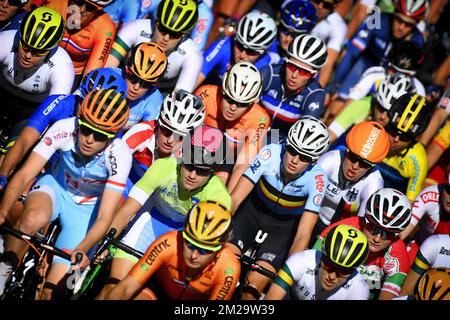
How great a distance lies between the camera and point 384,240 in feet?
32.4

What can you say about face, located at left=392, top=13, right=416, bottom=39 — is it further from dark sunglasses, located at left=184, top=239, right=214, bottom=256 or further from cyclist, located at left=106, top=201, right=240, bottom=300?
dark sunglasses, located at left=184, top=239, right=214, bottom=256

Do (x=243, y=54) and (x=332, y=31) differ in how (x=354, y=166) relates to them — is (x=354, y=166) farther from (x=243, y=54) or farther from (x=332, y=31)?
(x=332, y=31)

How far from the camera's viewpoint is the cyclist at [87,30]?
36.1 feet

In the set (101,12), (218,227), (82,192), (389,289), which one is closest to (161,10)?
(101,12)

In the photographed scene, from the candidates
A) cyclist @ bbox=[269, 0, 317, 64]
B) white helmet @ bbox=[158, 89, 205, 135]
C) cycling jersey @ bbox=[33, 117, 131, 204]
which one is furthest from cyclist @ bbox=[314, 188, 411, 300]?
cyclist @ bbox=[269, 0, 317, 64]

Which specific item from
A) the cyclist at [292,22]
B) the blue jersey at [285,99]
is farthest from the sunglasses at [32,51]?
the cyclist at [292,22]

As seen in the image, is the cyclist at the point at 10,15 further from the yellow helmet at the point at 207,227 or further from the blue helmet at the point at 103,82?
the yellow helmet at the point at 207,227

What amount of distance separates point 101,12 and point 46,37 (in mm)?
2205

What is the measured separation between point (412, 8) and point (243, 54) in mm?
4030

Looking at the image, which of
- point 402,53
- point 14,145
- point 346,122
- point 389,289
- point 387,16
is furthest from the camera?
point 387,16

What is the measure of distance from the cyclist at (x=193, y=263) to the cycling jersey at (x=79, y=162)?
106cm

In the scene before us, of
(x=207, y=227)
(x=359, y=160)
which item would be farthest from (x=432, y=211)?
(x=207, y=227)
